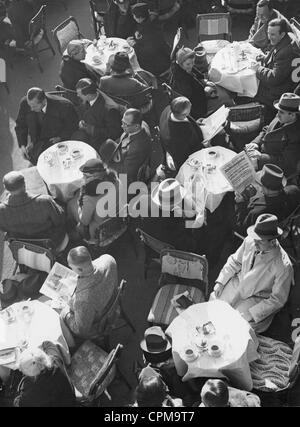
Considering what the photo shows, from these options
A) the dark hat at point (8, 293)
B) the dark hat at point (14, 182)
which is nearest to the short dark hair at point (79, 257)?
the dark hat at point (14, 182)

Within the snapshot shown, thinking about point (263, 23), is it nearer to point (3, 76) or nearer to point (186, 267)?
point (3, 76)

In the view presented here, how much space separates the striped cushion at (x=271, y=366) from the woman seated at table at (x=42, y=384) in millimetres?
1755

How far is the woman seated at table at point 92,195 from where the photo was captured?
7.25 m

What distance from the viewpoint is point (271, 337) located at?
21.9 ft

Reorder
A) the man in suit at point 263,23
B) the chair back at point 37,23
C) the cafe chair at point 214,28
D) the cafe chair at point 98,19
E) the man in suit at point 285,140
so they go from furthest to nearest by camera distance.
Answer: the cafe chair at point 98,19 < the chair back at point 37,23 < the cafe chair at point 214,28 < the man in suit at point 263,23 < the man in suit at point 285,140

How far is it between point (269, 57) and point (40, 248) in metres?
4.41

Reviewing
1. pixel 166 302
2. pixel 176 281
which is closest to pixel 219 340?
pixel 166 302

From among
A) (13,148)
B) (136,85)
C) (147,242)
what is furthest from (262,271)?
(13,148)

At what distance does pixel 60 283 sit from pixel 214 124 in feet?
10.3

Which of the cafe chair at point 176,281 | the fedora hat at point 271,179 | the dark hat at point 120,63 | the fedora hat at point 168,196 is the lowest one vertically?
the cafe chair at point 176,281

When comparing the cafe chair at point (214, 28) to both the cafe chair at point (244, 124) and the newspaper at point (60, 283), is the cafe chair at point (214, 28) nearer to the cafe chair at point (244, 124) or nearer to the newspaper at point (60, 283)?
the cafe chair at point (244, 124)

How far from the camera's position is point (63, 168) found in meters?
8.12

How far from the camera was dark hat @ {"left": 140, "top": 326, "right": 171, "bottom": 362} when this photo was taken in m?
5.96

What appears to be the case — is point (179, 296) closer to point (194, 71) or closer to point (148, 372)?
point (148, 372)
